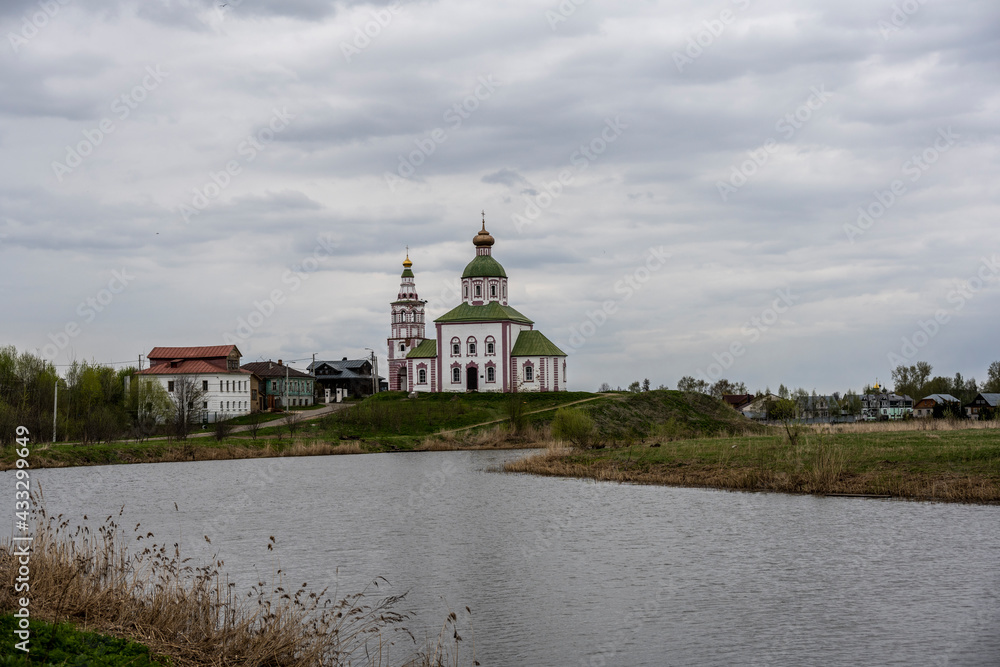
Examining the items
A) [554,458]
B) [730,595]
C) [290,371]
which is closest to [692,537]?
[730,595]

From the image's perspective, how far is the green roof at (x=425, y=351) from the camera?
311ft

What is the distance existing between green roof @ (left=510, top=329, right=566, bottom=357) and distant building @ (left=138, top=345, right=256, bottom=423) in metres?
29.2

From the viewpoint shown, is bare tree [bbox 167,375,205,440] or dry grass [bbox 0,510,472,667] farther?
bare tree [bbox 167,375,205,440]

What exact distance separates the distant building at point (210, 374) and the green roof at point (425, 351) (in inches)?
722

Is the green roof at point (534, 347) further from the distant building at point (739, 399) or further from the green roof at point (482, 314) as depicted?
the distant building at point (739, 399)

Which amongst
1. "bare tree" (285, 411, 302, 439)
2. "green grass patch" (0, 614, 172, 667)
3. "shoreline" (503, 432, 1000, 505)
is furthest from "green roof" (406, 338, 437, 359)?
"green grass patch" (0, 614, 172, 667)

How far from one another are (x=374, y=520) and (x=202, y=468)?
2539 cm

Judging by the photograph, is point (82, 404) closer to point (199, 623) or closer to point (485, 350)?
point (485, 350)

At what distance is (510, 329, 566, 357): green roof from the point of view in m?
91.8

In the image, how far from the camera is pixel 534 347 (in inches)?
3642

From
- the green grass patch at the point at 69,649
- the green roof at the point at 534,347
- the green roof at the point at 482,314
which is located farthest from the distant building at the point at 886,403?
the green grass patch at the point at 69,649

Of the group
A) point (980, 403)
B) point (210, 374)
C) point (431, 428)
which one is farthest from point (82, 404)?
point (980, 403)

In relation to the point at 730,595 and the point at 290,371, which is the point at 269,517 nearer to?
the point at 730,595

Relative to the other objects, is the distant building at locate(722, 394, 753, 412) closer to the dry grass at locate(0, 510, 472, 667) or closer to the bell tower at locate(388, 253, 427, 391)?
the bell tower at locate(388, 253, 427, 391)
